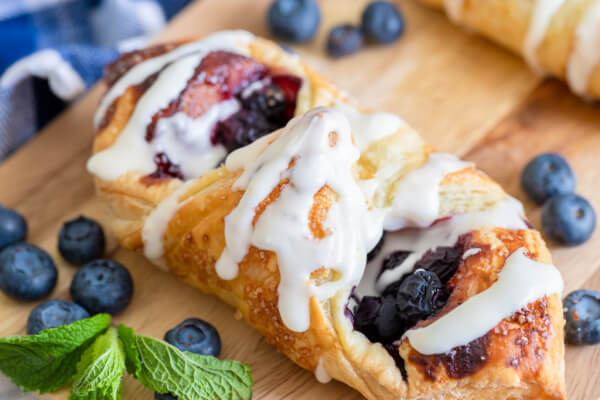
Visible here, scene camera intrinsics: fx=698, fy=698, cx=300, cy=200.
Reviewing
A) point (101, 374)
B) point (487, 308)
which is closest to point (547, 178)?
point (487, 308)

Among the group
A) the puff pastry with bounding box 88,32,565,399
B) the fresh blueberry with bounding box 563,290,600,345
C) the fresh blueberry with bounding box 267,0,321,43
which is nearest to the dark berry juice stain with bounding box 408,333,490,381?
the puff pastry with bounding box 88,32,565,399

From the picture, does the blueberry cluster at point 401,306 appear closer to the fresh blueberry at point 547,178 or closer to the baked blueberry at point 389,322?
the baked blueberry at point 389,322

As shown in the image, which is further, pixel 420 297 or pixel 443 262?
pixel 443 262

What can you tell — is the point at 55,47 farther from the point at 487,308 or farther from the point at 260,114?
the point at 487,308

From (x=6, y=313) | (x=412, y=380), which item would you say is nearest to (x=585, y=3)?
(x=412, y=380)

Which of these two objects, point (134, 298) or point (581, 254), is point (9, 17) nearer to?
point (134, 298)

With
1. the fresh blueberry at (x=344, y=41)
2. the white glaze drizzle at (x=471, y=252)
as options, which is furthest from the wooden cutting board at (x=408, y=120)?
the white glaze drizzle at (x=471, y=252)

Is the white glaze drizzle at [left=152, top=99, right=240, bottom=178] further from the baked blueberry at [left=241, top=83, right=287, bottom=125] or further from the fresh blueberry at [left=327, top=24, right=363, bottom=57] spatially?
the fresh blueberry at [left=327, top=24, right=363, bottom=57]
